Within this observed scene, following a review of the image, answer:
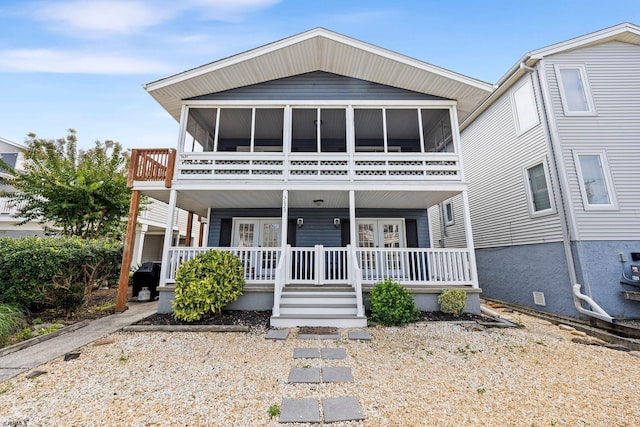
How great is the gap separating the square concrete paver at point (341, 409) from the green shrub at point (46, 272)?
705 centimetres

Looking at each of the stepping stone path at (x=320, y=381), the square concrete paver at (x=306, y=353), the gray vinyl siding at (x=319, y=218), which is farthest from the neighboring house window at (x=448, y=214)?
the square concrete paver at (x=306, y=353)

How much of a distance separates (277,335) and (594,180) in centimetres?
941

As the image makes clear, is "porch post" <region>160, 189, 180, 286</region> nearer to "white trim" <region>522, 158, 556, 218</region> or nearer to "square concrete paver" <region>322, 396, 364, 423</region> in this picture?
"square concrete paver" <region>322, 396, 364, 423</region>

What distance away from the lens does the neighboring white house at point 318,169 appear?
275 inches

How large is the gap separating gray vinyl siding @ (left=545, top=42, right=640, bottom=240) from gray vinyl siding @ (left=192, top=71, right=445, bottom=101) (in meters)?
3.92

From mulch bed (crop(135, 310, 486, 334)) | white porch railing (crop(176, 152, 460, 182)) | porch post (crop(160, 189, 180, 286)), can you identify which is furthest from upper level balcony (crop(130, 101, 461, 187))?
mulch bed (crop(135, 310, 486, 334))

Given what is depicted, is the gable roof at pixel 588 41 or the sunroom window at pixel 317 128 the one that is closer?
the gable roof at pixel 588 41

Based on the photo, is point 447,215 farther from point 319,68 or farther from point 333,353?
point 333,353

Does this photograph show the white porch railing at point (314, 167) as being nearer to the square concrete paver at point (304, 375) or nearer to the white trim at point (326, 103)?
the white trim at point (326, 103)

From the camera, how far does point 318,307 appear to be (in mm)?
6133

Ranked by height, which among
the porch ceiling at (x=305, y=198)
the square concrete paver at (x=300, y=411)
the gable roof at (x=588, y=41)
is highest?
the gable roof at (x=588, y=41)

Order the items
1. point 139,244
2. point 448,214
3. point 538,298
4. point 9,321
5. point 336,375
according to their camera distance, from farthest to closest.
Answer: point 139,244
point 448,214
point 538,298
point 9,321
point 336,375

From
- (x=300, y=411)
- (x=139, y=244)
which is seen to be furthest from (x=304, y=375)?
(x=139, y=244)

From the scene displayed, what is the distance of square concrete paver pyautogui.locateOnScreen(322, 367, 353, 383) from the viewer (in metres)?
3.38
